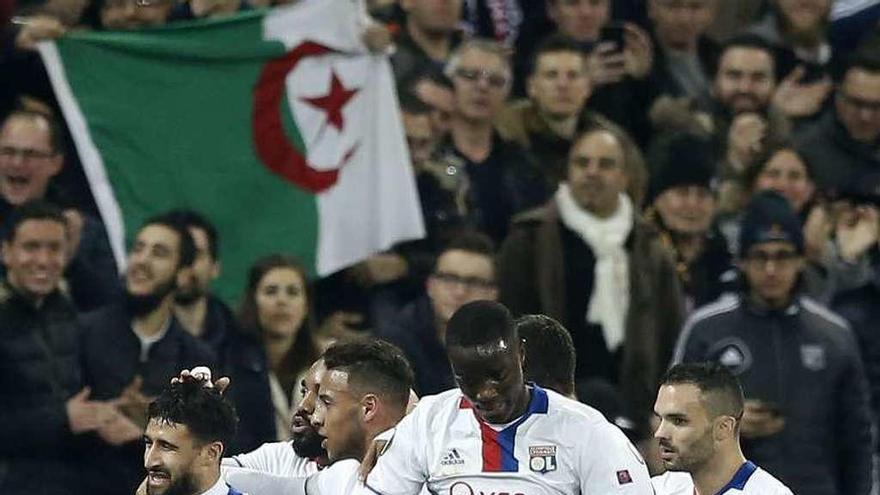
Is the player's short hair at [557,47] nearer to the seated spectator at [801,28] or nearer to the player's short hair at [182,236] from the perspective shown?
the seated spectator at [801,28]

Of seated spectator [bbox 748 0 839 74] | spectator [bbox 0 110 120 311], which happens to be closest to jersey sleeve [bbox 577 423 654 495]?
spectator [bbox 0 110 120 311]

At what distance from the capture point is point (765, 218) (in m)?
12.2

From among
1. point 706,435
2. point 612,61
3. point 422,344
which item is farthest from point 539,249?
point 706,435

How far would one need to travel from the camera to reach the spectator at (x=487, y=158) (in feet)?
42.0

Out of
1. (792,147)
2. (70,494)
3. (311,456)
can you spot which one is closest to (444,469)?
(311,456)

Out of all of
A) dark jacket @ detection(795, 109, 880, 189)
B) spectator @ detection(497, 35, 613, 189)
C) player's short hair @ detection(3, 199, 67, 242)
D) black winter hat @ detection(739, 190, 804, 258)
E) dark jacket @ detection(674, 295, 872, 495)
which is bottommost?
dark jacket @ detection(674, 295, 872, 495)

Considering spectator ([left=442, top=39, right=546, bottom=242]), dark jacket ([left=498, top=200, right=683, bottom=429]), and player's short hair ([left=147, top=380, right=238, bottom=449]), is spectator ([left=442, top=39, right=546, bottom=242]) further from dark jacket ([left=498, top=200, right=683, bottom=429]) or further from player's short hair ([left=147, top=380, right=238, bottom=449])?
player's short hair ([left=147, top=380, right=238, bottom=449])

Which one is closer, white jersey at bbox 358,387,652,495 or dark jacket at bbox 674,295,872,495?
white jersey at bbox 358,387,652,495

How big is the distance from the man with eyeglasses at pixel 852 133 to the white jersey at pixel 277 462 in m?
5.21

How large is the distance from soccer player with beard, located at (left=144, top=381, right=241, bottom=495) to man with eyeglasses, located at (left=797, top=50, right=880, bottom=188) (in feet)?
20.5

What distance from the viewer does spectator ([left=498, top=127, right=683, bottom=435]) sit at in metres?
12.2

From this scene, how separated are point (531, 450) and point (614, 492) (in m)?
0.32

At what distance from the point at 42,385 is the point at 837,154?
517 cm

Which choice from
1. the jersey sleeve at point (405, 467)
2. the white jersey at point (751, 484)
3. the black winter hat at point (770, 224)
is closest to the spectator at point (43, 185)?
the black winter hat at point (770, 224)
